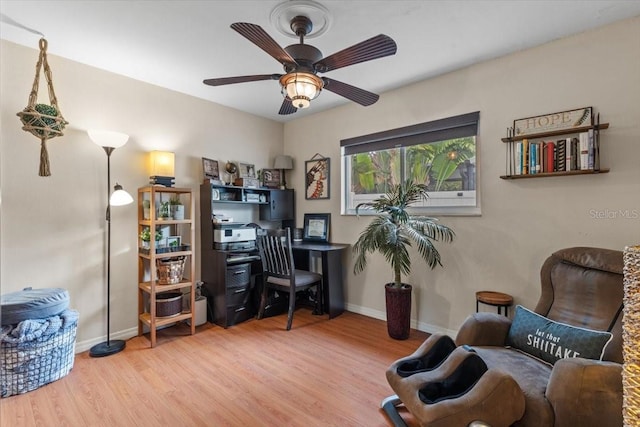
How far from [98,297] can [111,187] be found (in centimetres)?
103

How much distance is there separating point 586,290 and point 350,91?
2009mm

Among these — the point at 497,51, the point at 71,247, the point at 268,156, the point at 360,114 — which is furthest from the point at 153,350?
the point at 497,51

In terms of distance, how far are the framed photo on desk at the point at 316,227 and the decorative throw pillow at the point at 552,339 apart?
2.38m

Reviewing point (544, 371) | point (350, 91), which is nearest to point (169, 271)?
point (350, 91)

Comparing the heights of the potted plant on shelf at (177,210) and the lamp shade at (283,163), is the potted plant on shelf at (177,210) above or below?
below

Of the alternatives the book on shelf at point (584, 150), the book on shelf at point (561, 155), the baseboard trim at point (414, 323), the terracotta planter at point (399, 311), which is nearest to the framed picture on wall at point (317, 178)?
the baseboard trim at point (414, 323)

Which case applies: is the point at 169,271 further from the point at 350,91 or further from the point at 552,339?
the point at 552,339

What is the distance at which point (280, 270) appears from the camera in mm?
3318

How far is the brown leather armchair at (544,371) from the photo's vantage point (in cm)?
135

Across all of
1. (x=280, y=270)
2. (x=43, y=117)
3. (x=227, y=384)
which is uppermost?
(x=43, y=117)

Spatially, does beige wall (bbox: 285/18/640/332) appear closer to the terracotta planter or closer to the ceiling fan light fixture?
the terracotta planter

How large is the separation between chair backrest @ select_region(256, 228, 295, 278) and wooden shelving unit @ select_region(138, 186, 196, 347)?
728 mm

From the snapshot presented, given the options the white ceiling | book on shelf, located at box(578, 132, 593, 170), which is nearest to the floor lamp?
the white ceiling

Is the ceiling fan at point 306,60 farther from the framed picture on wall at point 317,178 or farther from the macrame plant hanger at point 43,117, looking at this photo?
the framed picture on wall at point 317,178
